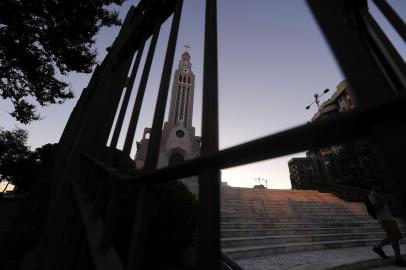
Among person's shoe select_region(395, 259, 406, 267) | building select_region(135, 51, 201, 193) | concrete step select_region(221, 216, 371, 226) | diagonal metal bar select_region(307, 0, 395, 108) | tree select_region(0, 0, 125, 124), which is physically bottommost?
person's shoe select_region(395, 259, 406, 267)

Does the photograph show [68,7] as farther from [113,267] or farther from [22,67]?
[113,267]

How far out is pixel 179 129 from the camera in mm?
28672

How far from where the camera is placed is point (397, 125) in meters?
0.34

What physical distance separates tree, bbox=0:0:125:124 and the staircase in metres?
7.22

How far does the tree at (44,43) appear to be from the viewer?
5.57 metres

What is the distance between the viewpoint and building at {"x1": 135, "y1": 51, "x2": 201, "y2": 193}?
26.3 metres

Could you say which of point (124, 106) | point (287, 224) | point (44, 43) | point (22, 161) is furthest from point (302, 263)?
point (22, 161)

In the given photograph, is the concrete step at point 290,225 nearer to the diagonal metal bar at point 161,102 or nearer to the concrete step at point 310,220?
the concrete step at point 310,220

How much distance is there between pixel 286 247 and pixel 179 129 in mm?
23874

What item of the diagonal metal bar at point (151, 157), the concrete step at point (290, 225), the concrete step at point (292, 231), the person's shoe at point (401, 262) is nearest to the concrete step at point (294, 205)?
the concrete step at point (290, 225)

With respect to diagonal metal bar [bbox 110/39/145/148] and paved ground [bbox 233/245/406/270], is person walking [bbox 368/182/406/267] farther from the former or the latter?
diagonal metal bar [bbox 110/39/145/148]

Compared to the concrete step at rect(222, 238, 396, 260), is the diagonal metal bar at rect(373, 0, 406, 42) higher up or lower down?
higher up

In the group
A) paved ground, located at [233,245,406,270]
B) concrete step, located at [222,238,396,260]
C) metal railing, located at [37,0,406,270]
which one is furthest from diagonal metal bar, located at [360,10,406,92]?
concrete step, located at [222,238,396,260]

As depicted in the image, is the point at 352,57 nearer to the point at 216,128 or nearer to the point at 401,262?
the point at 216,128
